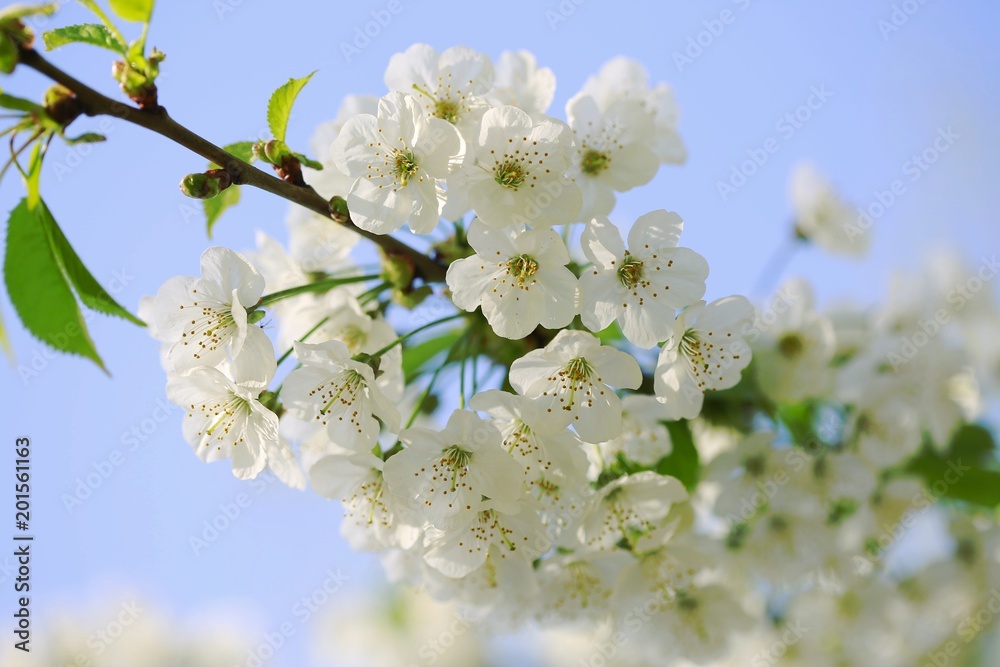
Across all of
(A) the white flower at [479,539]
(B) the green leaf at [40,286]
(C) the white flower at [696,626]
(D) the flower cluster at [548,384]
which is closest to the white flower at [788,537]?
(D) the flower cluster at [548,384]

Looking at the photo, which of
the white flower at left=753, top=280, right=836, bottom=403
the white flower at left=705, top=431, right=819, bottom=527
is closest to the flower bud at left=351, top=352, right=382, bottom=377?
the white flower at left=705, top=431, right=819, bottom=527

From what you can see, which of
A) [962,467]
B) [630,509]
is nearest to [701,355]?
[630,509]

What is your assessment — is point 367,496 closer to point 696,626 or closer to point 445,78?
point 445,78

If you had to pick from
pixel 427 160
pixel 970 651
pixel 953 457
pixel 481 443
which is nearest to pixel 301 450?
pixel 481 443

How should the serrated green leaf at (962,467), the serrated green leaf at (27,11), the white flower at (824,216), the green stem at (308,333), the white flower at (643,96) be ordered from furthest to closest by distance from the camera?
the white flower at (824,216) → the serrated green leaf at (962,467) → the white flower at (643,96) → the green stem at (308,333) → the serrated green leaf at (27,11)

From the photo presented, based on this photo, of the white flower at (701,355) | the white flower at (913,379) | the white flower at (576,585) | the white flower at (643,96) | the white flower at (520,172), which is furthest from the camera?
the white flower at (913,379)

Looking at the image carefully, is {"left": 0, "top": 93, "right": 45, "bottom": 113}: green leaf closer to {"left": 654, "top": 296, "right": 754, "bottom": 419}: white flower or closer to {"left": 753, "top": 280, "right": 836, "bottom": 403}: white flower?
{"left": 654, "top": 296, "right": 754, "bottom": 419}: white flower

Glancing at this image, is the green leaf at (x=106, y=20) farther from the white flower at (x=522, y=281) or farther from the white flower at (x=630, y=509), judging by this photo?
the white flower at (x=630, y=509)
